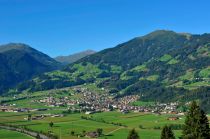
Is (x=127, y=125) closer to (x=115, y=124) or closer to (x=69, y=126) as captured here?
(x=115, y=124)

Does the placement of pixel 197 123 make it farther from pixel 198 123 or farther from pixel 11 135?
pixel 11 135

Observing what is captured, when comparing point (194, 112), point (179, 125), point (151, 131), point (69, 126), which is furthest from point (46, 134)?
point (194, 112)

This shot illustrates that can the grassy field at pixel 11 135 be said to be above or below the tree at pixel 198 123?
below

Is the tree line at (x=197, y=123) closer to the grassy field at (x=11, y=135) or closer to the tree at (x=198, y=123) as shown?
the tree at (x=198, y=123)

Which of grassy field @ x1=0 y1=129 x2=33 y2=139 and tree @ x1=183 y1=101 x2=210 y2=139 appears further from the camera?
grassy field @ x1=0 y1=129 x2=33 y2=139

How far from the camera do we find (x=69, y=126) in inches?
7569

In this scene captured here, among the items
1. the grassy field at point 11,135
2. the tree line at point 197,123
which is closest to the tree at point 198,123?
the tree line at point 197,123

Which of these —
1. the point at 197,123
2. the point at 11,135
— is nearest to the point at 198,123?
the point at 197,123

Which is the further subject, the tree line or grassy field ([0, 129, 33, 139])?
grassy field ([0, 129, 33, 139])

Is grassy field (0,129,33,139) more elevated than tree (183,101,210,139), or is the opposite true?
tree (183,101,210,139)

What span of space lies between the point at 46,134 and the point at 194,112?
12095 cm

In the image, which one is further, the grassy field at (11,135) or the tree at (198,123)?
the grassy field at (11,135)

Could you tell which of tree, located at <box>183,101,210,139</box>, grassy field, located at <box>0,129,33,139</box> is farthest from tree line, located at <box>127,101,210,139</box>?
grassy field, located at <box>0,129,33,139</box>

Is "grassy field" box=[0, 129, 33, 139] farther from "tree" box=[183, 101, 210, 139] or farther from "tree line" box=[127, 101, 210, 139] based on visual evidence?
"tree" box=[183, 101, 210, 139]
